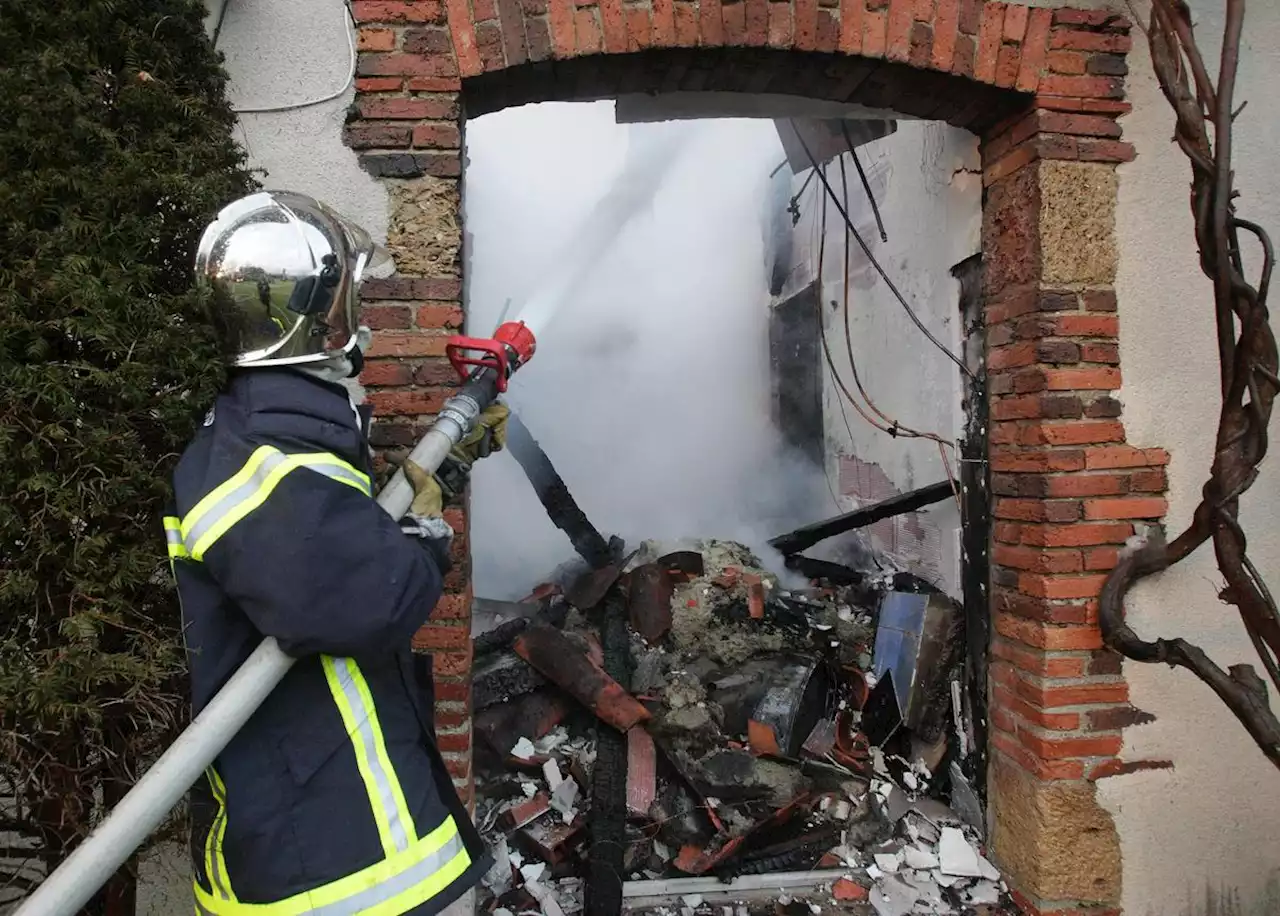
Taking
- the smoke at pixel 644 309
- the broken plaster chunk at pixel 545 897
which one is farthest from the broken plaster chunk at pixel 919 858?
the smoke at pixel 644 309

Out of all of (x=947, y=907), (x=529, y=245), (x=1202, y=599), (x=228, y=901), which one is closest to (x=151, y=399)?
(x=228, y=901)

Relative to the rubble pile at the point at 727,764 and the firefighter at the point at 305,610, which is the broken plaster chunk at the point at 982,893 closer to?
the rubble pile at the point at 727,764

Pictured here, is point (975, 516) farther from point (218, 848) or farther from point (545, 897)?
point (218, 848)

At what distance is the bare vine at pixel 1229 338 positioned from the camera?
2.17m

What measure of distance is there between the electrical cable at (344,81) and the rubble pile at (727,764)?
2679mm

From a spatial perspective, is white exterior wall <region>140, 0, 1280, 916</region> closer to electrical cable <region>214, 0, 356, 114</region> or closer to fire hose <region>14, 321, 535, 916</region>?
electrical cable <region>214, 0, 356, 114</region>

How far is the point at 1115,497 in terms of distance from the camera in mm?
2764

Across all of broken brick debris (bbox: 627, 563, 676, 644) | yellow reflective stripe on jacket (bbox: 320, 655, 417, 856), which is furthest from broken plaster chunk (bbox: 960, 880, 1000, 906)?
yellow reflective stripe on jacket (bbox: 320, 655, 417, 856)

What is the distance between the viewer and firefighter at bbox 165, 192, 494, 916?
4.82ft

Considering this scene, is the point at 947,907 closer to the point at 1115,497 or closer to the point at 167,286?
the point at 1115,497

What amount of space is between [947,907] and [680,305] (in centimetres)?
740

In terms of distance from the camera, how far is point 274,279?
1679mm

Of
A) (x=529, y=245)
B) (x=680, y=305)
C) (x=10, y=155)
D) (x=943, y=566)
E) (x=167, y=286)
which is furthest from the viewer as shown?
(x=680, y=305)

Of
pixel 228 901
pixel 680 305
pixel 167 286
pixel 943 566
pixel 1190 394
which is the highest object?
pixel 680 305
